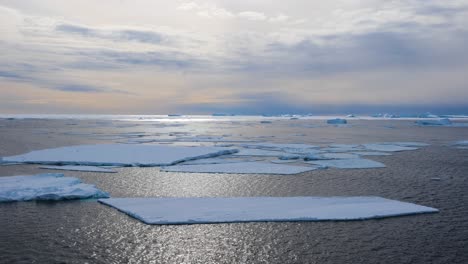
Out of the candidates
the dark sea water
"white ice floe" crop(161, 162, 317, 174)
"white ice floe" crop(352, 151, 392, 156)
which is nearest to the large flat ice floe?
the dark sea water

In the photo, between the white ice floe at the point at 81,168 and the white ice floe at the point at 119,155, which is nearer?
the white ice floe at the point at 81,168

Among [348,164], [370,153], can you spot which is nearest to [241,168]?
[348,164]

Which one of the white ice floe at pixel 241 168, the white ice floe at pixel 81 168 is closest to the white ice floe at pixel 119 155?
the white ice floe at pixel 81 168

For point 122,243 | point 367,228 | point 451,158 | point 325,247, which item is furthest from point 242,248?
point 451,158

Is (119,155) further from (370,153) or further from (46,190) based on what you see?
(370,153)

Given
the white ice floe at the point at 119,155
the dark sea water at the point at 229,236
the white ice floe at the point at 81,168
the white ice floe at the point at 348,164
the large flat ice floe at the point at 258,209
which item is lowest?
the dark sea water at the point at 229,236

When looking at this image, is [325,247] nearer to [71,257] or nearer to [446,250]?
[446,250]

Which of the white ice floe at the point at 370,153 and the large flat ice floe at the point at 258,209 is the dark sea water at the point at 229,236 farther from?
the white ice floe at the point at 370,153
